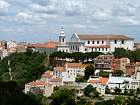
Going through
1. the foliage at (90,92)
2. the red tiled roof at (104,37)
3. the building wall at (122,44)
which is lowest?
the foliage at (90,92)

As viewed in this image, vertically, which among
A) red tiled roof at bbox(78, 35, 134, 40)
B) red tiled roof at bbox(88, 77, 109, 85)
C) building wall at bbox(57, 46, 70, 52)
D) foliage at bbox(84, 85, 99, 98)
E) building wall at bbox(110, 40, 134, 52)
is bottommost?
foliage at bbox(84, 85, 99, 98)

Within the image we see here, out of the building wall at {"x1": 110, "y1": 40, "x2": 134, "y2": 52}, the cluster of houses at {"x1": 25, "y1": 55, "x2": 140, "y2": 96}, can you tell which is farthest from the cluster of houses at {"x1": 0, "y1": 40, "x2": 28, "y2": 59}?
the cluster of houses at {"x1": 25, "y1": 55, "x2": 140, "y2": 96}

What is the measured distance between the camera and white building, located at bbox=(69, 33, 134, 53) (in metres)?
69.5

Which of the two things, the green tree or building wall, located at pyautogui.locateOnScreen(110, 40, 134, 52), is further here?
building wall, located at pyautogui.locateOnScreen(110, 40, 134, 52)

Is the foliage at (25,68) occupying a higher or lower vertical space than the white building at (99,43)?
lower

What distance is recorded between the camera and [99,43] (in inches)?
2773

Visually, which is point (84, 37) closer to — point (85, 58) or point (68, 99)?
point (85, 58)

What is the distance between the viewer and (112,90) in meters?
49.0

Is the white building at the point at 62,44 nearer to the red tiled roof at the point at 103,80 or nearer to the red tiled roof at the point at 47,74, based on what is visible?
the red tiled roof at the point at 47,74

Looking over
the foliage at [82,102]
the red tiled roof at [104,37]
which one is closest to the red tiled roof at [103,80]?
the foliage at [82,102]

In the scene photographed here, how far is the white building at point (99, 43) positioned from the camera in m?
69.5

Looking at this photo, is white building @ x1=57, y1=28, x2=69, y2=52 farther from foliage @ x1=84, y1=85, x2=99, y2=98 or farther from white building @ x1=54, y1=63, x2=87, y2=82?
foliage @ x1=84, y1=85, x2=99, y2=98

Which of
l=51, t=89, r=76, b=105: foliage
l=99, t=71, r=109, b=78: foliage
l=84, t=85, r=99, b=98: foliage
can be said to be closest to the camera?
l=51, t=89, r=76, b=105: foliage

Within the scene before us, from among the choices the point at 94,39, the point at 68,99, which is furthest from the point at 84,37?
the point at 68,99
